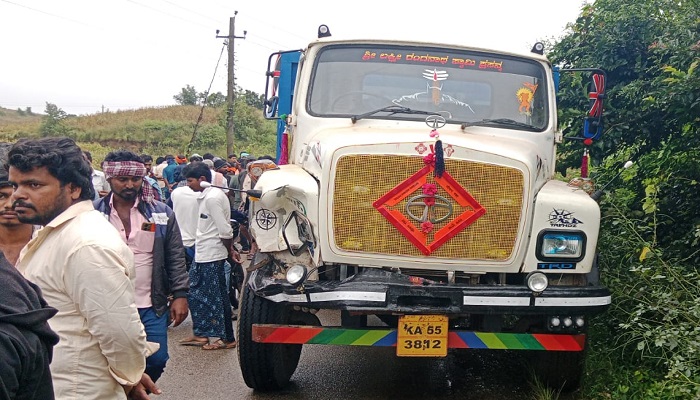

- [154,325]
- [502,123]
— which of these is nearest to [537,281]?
[502,123]

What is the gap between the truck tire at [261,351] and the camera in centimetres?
519

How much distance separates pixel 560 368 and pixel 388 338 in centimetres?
133

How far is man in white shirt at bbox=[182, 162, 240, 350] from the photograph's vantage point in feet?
22.0

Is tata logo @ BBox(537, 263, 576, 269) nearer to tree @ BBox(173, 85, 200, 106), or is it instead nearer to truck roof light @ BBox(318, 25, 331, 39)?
truck roof light @ BBox(318, 25, 331, 39)

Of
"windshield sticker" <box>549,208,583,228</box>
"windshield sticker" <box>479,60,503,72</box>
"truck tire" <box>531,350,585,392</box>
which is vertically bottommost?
"truck tire" <box>531,350,585,392</box>

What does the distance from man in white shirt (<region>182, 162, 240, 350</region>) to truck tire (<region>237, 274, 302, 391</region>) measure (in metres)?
1.40

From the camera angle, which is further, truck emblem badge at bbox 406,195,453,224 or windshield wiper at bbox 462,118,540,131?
windshield wiper at bbox 462,118,540,131

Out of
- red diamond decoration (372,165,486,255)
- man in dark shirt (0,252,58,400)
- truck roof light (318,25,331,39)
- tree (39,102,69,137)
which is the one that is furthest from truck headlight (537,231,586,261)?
tree (39,102,69,137)

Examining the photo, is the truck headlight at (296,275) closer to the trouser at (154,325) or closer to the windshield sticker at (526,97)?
the trouser at (154,325)

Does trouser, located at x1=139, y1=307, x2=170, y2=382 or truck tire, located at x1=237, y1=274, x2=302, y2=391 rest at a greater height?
trouser, located at x1=139, y1=307, x2=170, y2=382

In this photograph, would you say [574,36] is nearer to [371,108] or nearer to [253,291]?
[371,108]

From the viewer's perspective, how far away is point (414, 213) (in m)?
4.84

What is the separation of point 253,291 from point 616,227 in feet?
11.3

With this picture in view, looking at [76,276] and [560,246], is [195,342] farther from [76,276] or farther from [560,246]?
[76,276]
